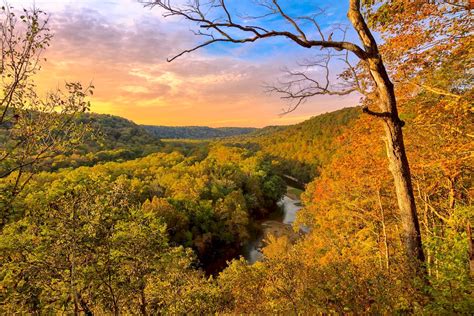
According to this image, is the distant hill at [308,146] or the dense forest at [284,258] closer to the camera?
the dense forest at [284,258]

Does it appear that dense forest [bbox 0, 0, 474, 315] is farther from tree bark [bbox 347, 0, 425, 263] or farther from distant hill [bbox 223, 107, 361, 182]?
distant hill [bbox 223, 107, 361, 182]

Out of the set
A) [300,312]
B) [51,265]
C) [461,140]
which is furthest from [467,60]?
[51,265]

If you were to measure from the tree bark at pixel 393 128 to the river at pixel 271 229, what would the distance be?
2789 centimetres

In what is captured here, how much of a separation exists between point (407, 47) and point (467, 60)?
1.33 m

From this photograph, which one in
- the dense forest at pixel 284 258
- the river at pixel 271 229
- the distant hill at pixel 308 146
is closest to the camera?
the dense forest at pixel 284 258

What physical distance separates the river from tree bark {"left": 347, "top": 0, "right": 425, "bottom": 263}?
27.9 meters

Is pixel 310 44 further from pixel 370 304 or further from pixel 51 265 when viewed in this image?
pixel 51 265

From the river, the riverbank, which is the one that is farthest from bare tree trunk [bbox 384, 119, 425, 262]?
the river

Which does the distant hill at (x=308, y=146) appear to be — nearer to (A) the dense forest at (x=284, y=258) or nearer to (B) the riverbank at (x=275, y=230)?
(B) the riverbank at (x=275, y=230)

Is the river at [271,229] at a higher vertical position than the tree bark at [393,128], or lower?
lower

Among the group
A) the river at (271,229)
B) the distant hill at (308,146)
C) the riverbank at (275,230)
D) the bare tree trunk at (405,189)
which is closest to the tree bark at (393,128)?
the bare tree trunk at (405,189)

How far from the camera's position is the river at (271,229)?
35.4 metres

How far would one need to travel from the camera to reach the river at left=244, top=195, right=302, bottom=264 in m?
35.4

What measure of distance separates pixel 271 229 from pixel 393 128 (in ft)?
132
